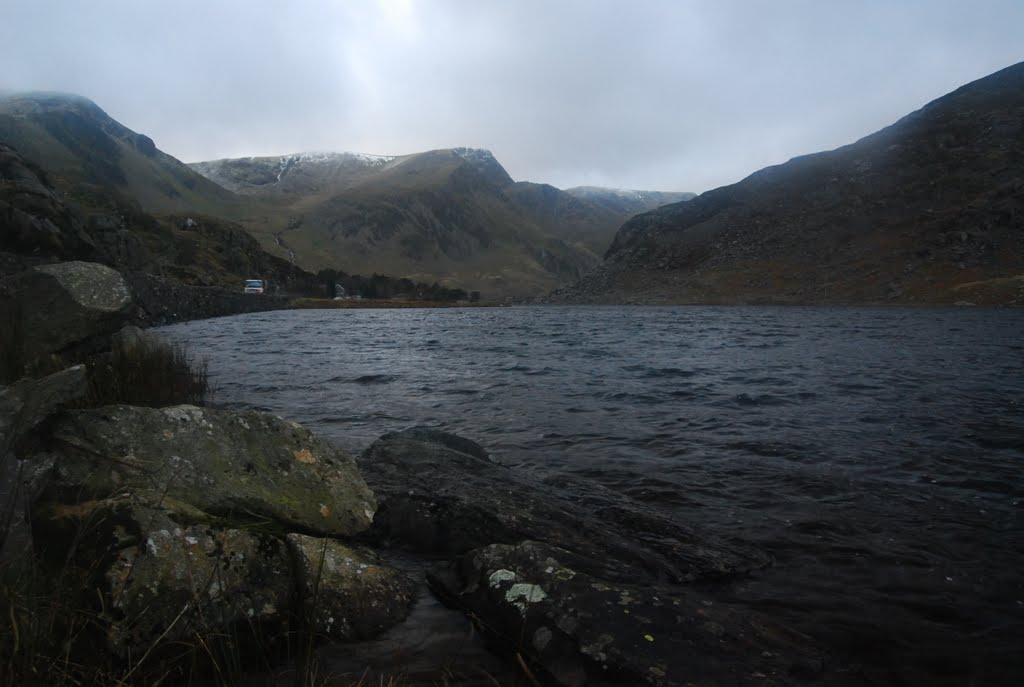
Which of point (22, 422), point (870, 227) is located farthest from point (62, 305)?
point (870, 227)

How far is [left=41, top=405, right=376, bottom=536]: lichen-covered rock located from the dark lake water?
3.86 metres

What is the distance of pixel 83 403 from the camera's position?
7.66 metres

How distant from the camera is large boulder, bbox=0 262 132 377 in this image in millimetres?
11219

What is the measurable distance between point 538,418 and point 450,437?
3625mm

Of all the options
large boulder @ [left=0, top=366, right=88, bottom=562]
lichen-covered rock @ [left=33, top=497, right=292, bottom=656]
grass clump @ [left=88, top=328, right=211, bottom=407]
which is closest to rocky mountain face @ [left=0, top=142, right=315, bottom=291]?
grass clump @ [left=88, top=328, right=211, bottom=407]

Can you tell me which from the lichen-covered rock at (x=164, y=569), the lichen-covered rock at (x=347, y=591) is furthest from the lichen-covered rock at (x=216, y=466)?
the lichen-covered rock at (x=347, y=591)

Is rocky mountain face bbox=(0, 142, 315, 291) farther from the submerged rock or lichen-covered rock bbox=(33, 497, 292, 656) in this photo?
lichen-covered rock bbox=(33, 497, 292, 656)

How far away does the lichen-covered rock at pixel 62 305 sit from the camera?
1138cm

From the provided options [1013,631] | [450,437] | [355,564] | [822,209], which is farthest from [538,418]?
[822,209]

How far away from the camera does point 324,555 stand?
3342mm

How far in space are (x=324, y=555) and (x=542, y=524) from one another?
308 cm

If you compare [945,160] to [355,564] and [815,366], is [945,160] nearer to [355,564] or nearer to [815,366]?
[815,366]

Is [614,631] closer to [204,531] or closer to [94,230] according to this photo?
[204,531]

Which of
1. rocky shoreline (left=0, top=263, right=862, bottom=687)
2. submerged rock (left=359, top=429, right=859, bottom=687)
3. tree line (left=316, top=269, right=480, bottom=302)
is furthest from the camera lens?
tree line (left=316, top=269, right=480, bottom=302)
